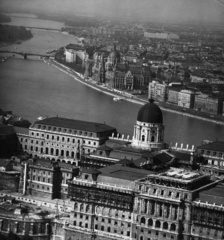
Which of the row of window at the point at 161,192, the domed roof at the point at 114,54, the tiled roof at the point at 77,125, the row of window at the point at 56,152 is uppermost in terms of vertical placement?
the domed roof at the point at 114,54

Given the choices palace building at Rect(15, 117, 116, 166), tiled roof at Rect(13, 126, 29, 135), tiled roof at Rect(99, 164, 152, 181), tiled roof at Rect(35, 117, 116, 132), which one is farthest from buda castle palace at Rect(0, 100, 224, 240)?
tiled roof at Rect(13, 126, 29, 135)

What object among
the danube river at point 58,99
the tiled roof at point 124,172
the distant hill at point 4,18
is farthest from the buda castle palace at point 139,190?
the distant hill at point 4,18

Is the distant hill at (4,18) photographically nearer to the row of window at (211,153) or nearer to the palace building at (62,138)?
the palace building at (62,138)

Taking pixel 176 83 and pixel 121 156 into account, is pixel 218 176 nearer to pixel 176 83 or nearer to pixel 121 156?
pixel 121 156

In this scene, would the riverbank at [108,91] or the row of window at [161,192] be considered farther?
the riverbank at [108,91]

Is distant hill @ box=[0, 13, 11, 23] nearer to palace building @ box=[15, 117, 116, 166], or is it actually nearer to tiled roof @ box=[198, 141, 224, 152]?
palace building @ box=[15, 117, 116, 166]

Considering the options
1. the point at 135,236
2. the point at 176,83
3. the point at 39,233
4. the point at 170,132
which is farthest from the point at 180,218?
the point at 176,83
